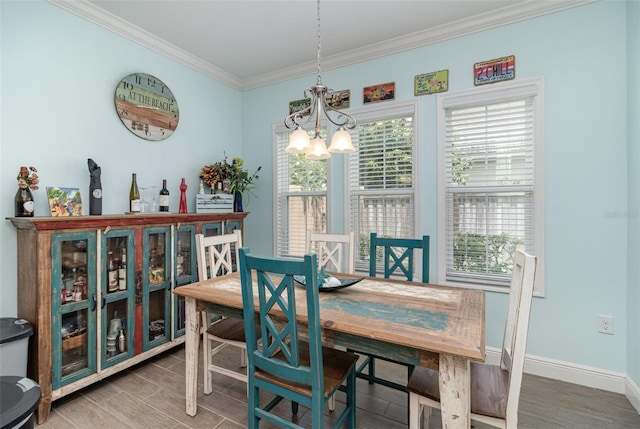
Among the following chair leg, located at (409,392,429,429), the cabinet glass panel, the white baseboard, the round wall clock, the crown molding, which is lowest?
the white baseboard

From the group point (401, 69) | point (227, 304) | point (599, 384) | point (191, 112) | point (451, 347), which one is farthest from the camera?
point (191, 112)

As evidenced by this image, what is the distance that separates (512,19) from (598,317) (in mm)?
2346

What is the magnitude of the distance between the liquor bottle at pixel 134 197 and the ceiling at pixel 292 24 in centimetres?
126

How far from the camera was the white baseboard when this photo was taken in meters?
2.14

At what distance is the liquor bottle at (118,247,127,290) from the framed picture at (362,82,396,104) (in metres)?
2.51

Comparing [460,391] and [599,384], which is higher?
[460,391]

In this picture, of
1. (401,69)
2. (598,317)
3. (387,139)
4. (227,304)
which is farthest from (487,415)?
(401,69)

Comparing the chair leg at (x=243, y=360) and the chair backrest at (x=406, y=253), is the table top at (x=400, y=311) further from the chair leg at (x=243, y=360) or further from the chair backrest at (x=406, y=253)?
the chair leg at (x=243, y=360)

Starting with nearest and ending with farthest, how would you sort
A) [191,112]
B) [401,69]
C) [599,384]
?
[599,384] → [401,69] → [191,112]

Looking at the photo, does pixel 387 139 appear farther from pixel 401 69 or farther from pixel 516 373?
pixel 516 373

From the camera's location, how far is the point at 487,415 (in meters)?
1.30

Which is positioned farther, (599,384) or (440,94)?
(440,94)

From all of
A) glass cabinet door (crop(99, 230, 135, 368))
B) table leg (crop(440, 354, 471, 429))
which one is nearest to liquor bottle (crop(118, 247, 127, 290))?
glass cabinet door (crop(99, 230, 135, 368))

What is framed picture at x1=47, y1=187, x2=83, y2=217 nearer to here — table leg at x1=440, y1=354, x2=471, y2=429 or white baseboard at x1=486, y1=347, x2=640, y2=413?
table leg at x1=440, y1=354, x2=471, y2=429
